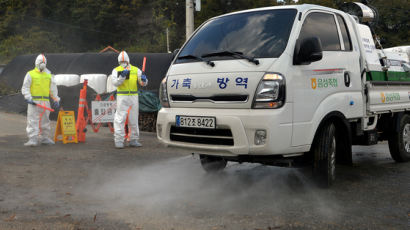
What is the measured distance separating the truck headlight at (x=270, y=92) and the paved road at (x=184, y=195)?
1079mm

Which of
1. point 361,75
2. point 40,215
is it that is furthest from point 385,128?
point 40,215

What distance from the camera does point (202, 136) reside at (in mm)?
5105

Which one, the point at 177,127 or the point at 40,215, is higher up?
the point at 177,127

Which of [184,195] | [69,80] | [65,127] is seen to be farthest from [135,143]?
→ [69,80]

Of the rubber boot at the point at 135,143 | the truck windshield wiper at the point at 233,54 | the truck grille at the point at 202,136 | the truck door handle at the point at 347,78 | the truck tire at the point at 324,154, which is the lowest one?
the rubber boot at the point at 135,143

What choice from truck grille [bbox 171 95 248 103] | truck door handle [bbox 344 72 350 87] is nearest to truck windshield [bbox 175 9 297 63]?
truck grille [bbox 171 95 248 103]

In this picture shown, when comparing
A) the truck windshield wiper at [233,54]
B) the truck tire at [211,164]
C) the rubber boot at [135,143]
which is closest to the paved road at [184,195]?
the truck tire at [211,164]

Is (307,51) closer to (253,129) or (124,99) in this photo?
(253,129)

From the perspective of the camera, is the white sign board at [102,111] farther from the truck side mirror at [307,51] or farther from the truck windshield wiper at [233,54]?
the truck side mirror at [307,51]

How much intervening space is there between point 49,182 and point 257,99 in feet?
10.1

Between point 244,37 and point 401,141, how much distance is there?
373 cm

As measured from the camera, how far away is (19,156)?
309 inches

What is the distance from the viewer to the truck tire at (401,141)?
727cm

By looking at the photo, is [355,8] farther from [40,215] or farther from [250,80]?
[40,215]
